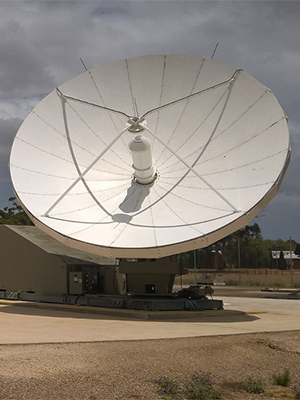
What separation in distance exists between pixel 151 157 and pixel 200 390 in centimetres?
1267

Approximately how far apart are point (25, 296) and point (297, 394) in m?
19.7

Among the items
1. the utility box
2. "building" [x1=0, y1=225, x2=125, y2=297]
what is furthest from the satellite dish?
"building" [x1=0, y1=225, x2=125, y2=297]

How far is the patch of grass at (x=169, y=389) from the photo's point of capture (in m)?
8.84

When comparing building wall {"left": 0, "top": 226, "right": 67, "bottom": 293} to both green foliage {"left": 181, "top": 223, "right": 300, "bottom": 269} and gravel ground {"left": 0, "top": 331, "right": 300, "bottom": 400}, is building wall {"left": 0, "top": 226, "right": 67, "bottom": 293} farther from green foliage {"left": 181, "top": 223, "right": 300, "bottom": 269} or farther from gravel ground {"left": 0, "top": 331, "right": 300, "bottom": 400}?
green foliage {"left": 181, "top": 223, "right": 300, "bottom": 269}

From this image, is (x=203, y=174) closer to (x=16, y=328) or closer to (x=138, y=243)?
(x=138, y=243)

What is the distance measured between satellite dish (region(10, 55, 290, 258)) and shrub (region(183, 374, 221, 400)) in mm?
8209

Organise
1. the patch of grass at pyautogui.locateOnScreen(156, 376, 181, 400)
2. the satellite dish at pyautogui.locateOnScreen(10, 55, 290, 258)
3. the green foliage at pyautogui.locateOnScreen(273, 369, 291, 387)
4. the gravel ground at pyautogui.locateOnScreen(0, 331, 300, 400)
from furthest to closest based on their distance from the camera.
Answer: the satellite dish at pyautogui.locateOnScreen(10, 55, 290, 258), the green foliage at pyautogui.locateOnScreen(273, 369, 291, 387), the gravel ground at pyautogui.locateOnScreen(0, 331, 300, 400), the patch of grass at pyautogui.locateOnScreen(156, 376, 181, 400)

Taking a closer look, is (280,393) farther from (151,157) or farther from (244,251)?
(244,251)

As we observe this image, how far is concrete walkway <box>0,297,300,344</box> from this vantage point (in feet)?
49.3

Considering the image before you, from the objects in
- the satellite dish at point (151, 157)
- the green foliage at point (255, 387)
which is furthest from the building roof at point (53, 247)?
the green foliage at point (255, 387)

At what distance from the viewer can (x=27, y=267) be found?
27.8 metres

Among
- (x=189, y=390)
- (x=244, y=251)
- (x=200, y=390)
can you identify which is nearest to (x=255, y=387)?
(x=200, y=390)

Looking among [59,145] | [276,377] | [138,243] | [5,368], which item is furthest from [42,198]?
[276,377]

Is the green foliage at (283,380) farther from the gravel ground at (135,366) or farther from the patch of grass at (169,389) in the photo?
Answer: the patch of grass at (169,389)
